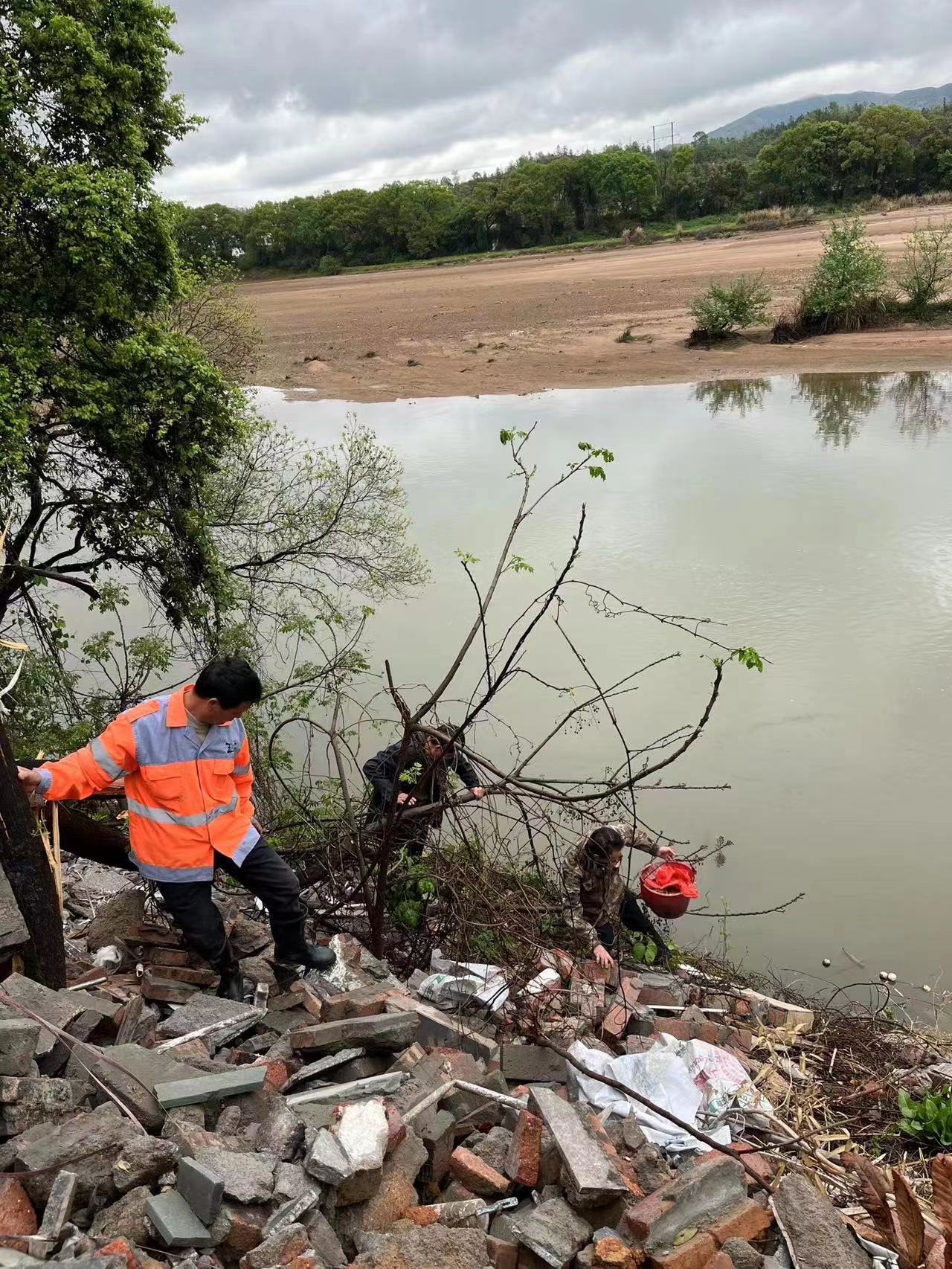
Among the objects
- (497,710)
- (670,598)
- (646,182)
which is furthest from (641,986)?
(646,182)

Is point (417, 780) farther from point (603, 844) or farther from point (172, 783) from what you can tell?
point (172, 783)

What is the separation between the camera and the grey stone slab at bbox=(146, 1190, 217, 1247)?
7.79 feet

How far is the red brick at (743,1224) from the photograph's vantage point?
2730 millimetres

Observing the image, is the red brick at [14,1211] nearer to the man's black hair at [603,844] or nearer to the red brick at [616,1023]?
the red brick at [616,1023]

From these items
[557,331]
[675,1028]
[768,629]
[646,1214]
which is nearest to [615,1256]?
[646,1214]

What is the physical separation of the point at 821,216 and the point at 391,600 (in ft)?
150

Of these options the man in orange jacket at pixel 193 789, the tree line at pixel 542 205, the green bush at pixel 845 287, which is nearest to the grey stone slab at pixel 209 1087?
the man in orange jacket at pixel 193 789

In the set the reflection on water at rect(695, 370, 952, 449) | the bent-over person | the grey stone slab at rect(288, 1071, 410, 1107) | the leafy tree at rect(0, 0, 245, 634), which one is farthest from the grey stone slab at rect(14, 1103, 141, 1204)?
the reflection on water at rect(695, 370, 952, 449)

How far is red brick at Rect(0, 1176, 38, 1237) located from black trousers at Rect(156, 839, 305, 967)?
4.26 feet

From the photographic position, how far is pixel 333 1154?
2676 millimetres

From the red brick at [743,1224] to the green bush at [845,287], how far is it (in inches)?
980

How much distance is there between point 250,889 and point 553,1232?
5.82 ft

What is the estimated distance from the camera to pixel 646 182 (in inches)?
2249

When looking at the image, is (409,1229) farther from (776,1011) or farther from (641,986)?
(776,1011)
